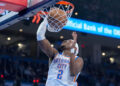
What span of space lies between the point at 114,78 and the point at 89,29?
509 centimetres

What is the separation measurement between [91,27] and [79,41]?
371cm

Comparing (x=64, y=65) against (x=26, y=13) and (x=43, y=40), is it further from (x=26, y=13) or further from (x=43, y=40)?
(x=26, y=13)

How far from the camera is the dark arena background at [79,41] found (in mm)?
11461

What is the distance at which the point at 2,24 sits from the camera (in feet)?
11.1

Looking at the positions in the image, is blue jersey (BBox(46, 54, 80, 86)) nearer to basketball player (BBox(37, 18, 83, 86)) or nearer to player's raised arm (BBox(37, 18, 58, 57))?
basketball player (BBox(37, 18, 83, 86))

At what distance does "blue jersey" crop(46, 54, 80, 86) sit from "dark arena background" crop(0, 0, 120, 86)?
7630mm

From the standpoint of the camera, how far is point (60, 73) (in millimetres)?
2828

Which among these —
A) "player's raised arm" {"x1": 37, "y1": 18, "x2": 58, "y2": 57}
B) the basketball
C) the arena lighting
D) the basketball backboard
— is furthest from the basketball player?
the arena lighting

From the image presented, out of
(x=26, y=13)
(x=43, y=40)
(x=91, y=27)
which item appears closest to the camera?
(x=43, y=40)

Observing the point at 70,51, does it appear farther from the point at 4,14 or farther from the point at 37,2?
the point at 4,14

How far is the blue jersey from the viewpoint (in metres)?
2.81

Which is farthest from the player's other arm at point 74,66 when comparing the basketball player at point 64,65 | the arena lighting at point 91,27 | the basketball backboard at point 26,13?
the arena lighting at point 91,27

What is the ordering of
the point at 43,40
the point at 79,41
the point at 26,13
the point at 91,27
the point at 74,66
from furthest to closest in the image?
the point at 79,41
the point at 91,27
the point at 26,13
the point at 74,66
the point at 43,40

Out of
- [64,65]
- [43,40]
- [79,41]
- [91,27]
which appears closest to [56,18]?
[43,40]
